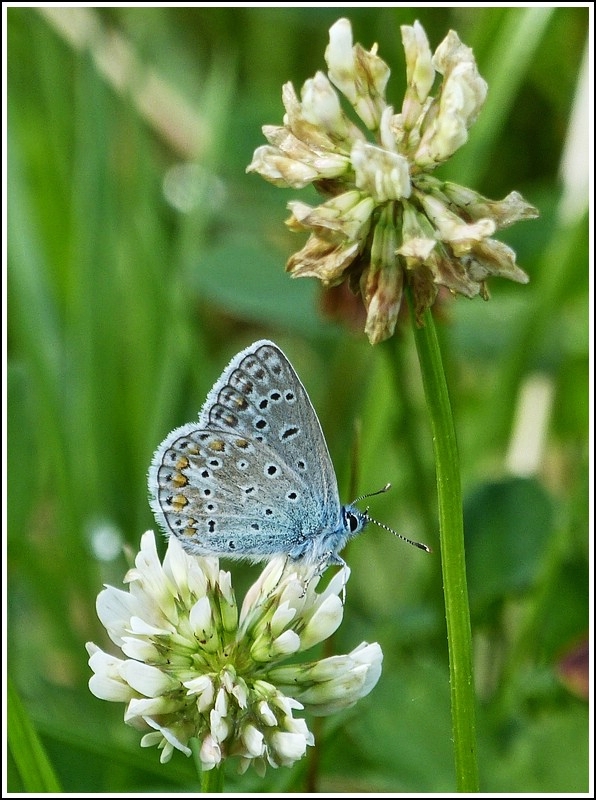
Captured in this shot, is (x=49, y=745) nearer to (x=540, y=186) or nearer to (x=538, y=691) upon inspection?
(x=538, y=691)

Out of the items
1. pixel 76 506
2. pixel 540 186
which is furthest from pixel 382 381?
pixel 540 186

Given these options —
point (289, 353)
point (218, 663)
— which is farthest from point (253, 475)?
point (289, 353)

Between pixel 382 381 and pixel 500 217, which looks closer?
pixel 500 217

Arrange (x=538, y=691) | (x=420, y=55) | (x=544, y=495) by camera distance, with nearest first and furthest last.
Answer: (x=420, y=55) → (x=538, y=691) → (x=544, y=495)

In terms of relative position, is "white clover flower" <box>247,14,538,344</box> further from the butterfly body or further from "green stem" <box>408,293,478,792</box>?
the butterfly body

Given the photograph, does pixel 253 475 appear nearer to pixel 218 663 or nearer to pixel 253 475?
pixel 253 475

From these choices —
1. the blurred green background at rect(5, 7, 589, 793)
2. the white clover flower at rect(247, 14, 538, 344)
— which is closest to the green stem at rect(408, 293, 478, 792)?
the white clover flower at rect(247, 14, 538, 344)
